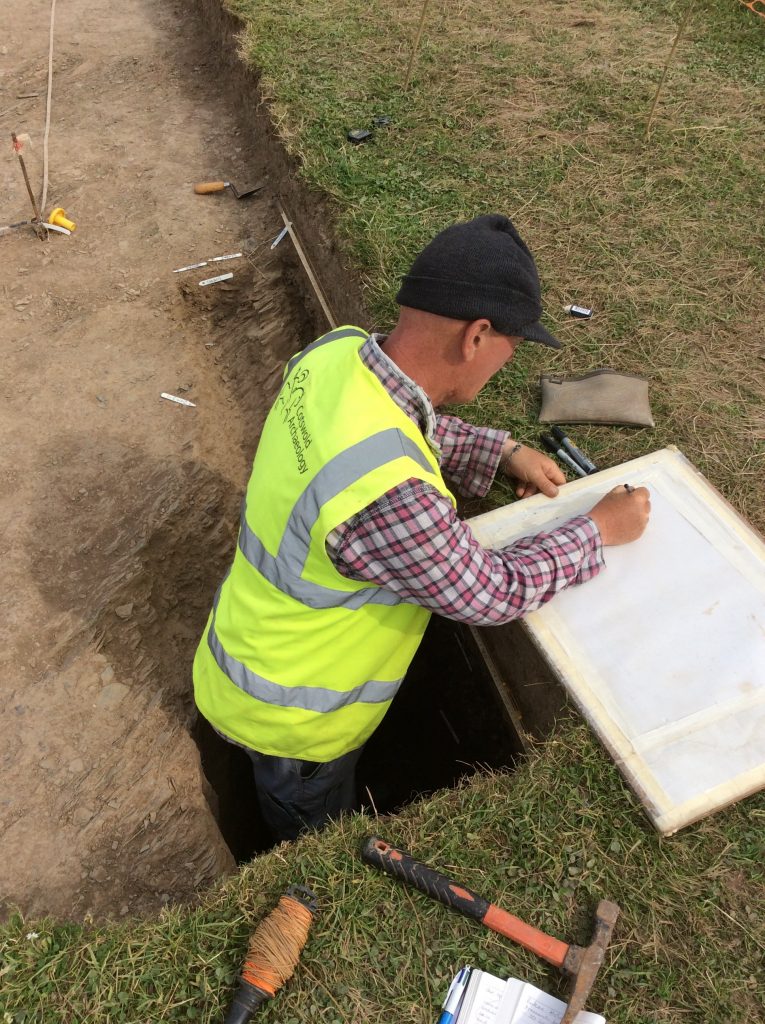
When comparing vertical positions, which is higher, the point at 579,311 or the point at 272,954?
the point at 579,311

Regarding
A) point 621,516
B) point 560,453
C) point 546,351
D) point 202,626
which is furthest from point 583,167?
point 202,626

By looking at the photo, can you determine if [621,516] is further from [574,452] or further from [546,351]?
[546,351]

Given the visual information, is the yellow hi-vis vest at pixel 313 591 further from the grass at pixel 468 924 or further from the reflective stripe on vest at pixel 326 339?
the grass at pixel 468 924

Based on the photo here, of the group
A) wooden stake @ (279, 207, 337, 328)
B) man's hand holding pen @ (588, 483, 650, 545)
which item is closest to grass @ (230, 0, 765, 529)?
wooden stake @ (279, 207, 337, 328)

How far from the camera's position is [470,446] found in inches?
114

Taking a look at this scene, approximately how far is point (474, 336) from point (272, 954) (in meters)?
1.92

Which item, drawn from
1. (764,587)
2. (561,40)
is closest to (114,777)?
(764,587)

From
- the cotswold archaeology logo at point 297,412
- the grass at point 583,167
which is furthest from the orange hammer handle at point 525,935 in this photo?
the grass at point 583,167

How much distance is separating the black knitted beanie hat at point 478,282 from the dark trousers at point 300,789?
178 cm

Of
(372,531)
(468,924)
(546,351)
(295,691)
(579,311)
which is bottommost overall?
(468,924)

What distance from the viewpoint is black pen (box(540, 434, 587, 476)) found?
3.25m

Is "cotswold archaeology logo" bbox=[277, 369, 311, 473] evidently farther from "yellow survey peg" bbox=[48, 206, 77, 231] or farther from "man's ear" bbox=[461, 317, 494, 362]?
"yellow survey peg" bbox=[48, 206, 77, 231]

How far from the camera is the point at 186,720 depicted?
3.83 metres

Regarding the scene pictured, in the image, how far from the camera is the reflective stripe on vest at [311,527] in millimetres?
1922
